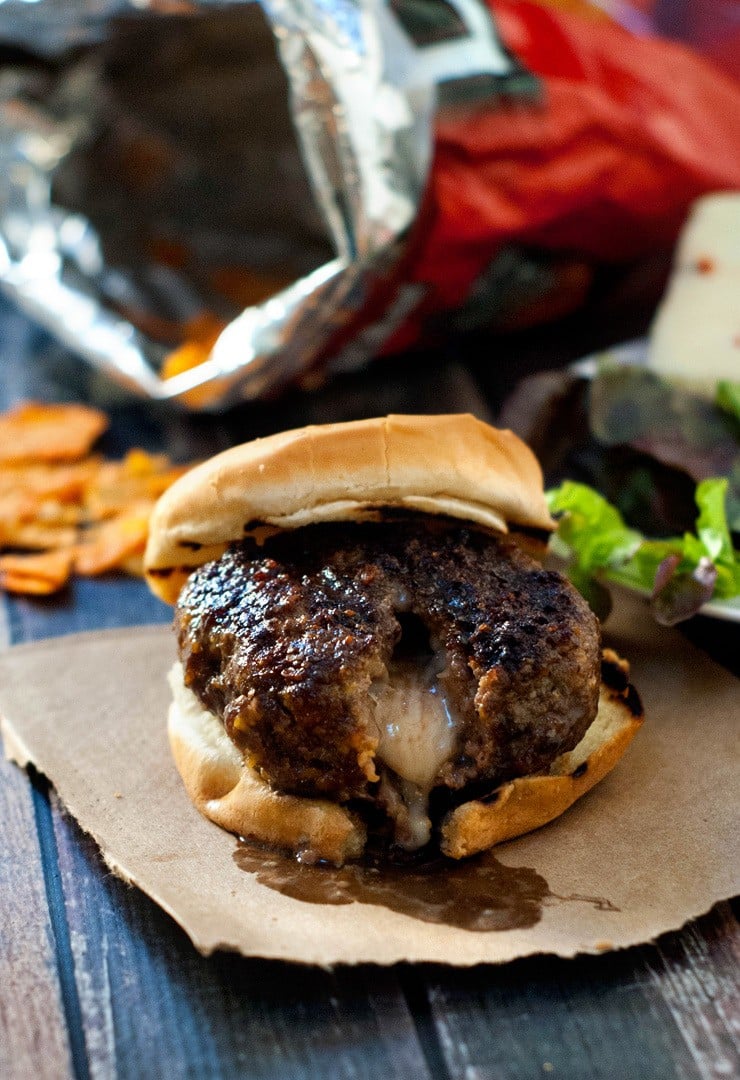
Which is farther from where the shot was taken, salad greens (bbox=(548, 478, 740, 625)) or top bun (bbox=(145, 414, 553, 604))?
salad greens (bbox=(548, 478, 740, 625))

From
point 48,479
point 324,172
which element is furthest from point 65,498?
point 324,172

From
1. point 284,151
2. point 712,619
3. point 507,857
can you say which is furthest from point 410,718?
point 284,151

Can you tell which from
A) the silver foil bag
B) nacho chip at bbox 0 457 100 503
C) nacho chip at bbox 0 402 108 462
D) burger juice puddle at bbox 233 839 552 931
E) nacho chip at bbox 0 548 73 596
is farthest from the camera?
nacho chip at bbox 0 402 108 462

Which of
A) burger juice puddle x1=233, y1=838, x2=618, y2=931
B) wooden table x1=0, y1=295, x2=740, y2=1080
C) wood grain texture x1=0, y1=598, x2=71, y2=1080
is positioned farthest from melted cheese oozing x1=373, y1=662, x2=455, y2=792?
wood grain texture x1=0, y1=598, x2=71, y2=1080

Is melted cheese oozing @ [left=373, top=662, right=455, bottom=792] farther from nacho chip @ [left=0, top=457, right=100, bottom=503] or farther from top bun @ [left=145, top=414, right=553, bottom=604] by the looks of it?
nacho chip @ [left=0, top=457, right=100, bottom=503]

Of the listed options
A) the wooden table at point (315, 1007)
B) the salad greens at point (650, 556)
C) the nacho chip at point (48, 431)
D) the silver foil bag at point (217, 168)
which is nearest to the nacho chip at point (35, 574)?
the nacho chip at point (48, 431)

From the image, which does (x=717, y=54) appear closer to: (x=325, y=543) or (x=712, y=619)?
(x=712, y=619)

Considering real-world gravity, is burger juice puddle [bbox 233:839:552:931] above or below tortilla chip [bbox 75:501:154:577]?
above

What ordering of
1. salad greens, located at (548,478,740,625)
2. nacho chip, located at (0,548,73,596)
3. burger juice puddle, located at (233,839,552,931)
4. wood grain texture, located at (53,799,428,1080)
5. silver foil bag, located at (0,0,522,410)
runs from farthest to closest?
silver foil bag, located at (0,0,522,410)
nacho chip, located at (0,548,73,596)
salad greens, located at (548,478,740,625)
burger juice puddle, located at (233,839,552,931)
wood grain texture, located at (53,799,428,1080)
